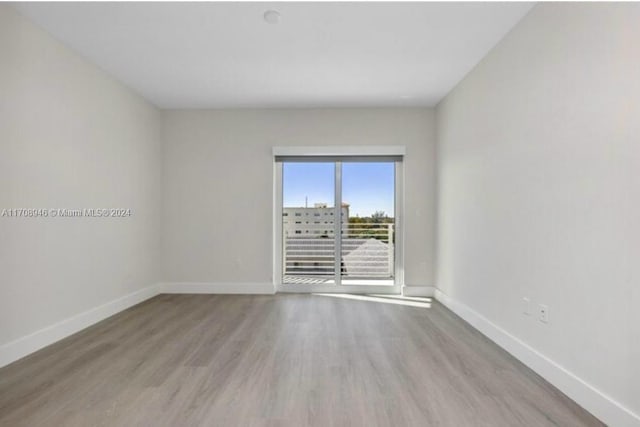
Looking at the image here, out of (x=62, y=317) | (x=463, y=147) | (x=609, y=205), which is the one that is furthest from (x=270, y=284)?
(x=609, y=205)

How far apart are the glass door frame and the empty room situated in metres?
0.03

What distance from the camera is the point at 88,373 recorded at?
7.46ft

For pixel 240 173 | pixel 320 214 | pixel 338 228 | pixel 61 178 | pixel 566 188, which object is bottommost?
pixel 338 228

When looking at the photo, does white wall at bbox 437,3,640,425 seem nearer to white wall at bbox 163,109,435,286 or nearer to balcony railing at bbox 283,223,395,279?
white wall at bbox 163,109,435,286

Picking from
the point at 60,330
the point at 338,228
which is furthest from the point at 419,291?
the point at 60,330

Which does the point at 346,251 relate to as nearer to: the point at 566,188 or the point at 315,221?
the point at 315,221

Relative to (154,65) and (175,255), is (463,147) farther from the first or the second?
(175,255)

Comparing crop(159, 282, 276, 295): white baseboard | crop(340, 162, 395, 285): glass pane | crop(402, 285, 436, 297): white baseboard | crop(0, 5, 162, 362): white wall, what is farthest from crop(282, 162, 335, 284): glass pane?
crop(0, 5, 162, 362): white wall

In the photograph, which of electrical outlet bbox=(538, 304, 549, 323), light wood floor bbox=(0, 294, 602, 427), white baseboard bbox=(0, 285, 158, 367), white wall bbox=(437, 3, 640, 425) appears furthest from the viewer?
white baseboard bbox=(0, 285, 158, 367)

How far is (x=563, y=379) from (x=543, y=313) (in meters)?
0.39

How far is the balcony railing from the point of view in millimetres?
4742

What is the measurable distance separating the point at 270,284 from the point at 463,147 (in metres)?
2.94

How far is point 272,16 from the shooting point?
97.8 inches

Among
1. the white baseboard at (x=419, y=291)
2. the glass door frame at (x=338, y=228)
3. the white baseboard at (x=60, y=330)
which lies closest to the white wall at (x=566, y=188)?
the white baseboard at (x=419, y=291)
